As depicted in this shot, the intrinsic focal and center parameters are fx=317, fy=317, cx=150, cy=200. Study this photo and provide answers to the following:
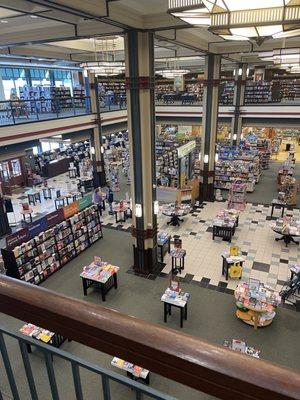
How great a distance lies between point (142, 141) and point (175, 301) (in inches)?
178

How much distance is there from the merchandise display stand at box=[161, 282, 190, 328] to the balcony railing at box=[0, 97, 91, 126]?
891 cm

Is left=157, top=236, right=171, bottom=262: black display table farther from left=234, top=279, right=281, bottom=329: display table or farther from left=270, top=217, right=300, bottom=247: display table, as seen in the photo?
left=270, top=217, right=300, bottom=247: display table

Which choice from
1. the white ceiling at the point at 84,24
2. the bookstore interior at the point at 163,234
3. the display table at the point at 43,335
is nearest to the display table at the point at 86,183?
the bookstore interior at the point at 163,234

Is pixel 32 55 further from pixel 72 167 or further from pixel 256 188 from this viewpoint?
pixel 256 188

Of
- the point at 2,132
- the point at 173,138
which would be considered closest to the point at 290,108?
the point at 173,138

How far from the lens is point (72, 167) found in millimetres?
23188

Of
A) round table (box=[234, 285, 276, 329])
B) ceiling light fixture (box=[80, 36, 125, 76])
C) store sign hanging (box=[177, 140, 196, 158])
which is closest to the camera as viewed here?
round table (box=[234, 285, 276, 329])

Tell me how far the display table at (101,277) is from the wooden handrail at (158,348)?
8298 mm

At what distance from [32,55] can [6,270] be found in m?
9.40

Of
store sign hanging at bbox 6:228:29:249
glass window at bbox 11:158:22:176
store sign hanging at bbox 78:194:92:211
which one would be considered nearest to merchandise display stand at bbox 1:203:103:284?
store sign hanging at bbox 6:228:29:249

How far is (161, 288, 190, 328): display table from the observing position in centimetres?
809

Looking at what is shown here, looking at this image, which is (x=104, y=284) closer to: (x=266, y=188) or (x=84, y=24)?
(x=84, y=24)

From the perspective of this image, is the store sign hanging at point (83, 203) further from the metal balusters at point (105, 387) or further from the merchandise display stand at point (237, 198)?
the metal balusters at point (105, 387)

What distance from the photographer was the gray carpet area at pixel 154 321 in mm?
6355
